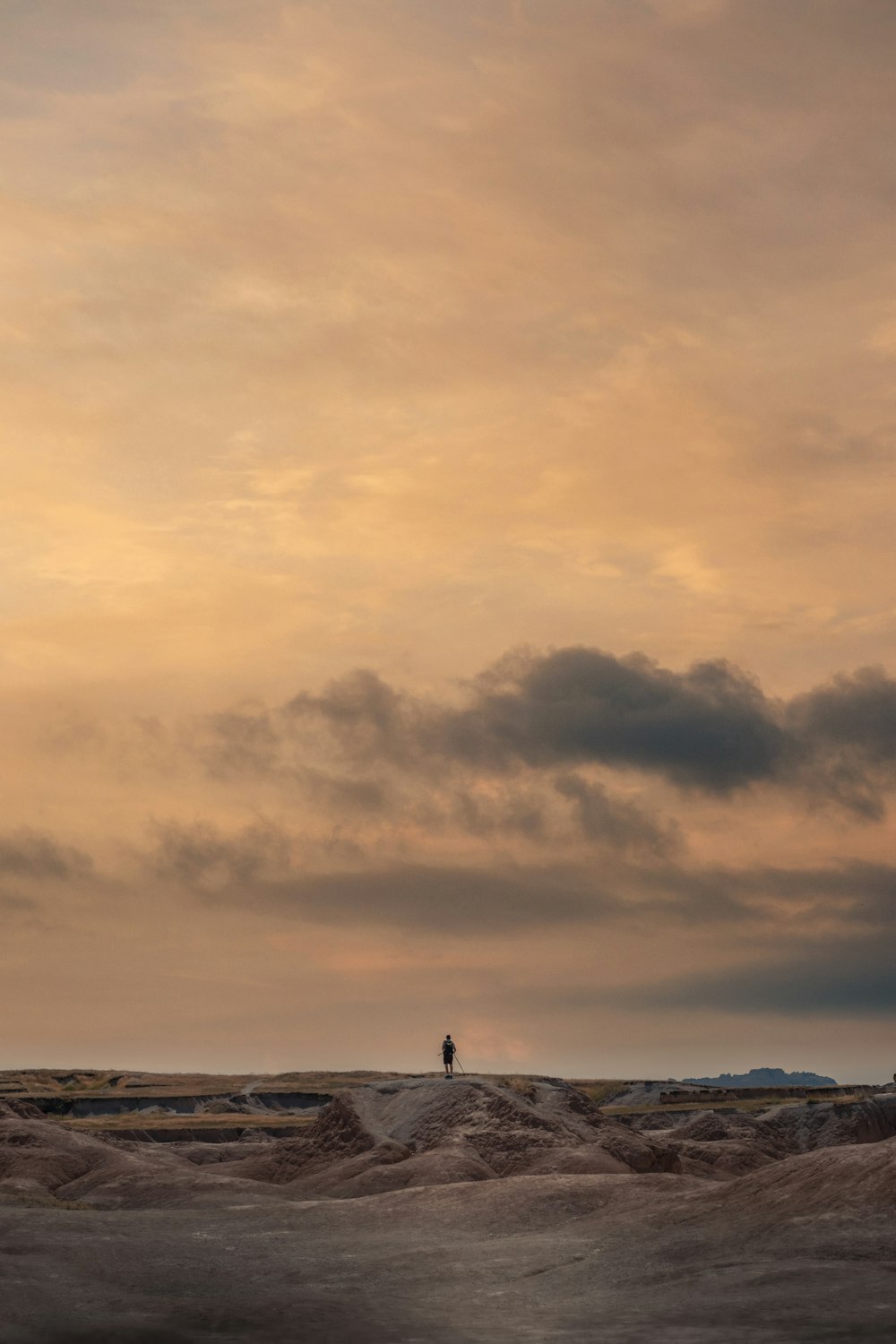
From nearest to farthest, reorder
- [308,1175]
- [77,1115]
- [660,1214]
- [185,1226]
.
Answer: [660,1214] < [185,1226] < [308,1175] < [77,1115]

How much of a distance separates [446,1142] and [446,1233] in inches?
511

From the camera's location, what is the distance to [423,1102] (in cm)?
4331

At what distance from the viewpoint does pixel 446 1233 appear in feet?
82.9

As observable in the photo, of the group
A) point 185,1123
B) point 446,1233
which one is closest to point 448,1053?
→ point 185,1123

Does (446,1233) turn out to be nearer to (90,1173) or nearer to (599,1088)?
(90,1173)

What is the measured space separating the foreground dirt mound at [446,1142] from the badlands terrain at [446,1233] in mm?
87

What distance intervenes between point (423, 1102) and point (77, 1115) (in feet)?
134

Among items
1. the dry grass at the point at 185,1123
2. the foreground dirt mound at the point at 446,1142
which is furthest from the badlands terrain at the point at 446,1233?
the dry grass at the point at 185,1123

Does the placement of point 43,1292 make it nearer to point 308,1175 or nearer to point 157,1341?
point 157,1341

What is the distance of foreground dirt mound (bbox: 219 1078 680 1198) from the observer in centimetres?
3441


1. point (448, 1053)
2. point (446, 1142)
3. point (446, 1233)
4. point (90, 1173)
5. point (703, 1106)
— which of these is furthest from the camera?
point (703, 1106)

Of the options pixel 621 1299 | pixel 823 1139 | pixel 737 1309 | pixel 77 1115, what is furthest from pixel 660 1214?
pixel 77 1115

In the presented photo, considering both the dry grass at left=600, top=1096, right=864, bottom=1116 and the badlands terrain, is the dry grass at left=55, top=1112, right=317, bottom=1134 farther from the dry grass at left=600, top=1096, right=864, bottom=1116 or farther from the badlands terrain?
the dry grass at left=600, top=1096, right=864, bottom=1116

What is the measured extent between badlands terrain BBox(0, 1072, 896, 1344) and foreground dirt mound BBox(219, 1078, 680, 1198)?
3.4 inches
